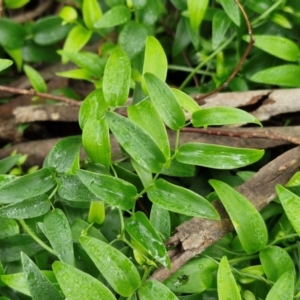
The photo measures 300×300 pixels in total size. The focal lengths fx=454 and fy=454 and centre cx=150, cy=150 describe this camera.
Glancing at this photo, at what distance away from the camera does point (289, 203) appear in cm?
80

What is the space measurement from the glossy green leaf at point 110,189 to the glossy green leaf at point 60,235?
92 mm

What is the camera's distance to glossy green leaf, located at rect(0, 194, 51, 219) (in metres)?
0.81

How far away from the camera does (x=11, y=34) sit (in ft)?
3.97

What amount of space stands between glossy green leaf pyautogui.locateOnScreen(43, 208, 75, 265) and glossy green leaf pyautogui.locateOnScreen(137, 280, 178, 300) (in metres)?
0.13

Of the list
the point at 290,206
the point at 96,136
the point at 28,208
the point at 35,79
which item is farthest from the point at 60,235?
the point at 35,79

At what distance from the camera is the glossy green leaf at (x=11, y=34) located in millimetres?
1197

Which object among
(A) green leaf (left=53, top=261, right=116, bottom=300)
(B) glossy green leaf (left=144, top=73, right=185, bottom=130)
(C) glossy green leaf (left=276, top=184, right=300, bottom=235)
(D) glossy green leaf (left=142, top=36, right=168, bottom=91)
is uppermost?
(D) glossy green leaf (left=142, top=36, right=168, bottom=91)

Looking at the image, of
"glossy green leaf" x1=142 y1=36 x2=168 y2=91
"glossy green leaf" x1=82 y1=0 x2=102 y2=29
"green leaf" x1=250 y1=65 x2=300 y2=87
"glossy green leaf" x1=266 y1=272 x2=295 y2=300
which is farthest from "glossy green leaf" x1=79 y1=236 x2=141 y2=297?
"glossy green leaf" x1=82 y1=0 x2=102 y2=29

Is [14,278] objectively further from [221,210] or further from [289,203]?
[289,203]

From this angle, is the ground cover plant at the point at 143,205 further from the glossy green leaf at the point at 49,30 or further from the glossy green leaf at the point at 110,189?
the glossy green leaf at the point at 49,30

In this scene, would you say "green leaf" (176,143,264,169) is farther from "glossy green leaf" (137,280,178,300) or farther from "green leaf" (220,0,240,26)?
"green leaf" (220,0,240,26)

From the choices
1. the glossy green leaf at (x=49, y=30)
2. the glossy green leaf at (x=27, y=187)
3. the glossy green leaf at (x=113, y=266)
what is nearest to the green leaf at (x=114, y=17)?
the glossy green leaf at (x=49, y=30)

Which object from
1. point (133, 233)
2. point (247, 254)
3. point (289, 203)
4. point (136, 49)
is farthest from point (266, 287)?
point (136, 49)

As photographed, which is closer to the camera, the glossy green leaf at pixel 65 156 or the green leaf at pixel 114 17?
the glossy green leaf at pixel 65 156
